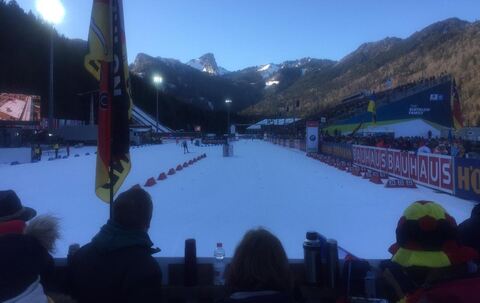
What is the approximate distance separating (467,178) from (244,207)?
583 cm

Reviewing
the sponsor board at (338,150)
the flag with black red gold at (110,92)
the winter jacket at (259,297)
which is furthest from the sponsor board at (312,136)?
the winter jacket at (259,297)

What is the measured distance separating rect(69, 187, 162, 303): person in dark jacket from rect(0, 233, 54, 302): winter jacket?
51 centimetres

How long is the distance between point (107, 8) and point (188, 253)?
2.69 meters

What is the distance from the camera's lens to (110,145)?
4.41m

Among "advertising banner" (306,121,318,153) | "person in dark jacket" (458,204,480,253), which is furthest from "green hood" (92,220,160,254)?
"advertising banner" (306,121,318,153)

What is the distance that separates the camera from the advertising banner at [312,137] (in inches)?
1314

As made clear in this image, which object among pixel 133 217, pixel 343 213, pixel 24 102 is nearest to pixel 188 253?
pixel 133 217

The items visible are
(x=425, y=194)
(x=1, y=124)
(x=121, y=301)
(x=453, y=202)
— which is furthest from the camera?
(x=1, y=124)

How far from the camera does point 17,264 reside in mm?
1947

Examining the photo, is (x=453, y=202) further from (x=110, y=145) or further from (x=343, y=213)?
(x=110, y=145)

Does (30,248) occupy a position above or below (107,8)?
below

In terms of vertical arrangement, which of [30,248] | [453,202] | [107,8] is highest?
[107,8]

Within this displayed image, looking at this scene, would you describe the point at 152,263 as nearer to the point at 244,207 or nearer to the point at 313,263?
the point at 313,263

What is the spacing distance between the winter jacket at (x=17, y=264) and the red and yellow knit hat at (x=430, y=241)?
5.72ft
